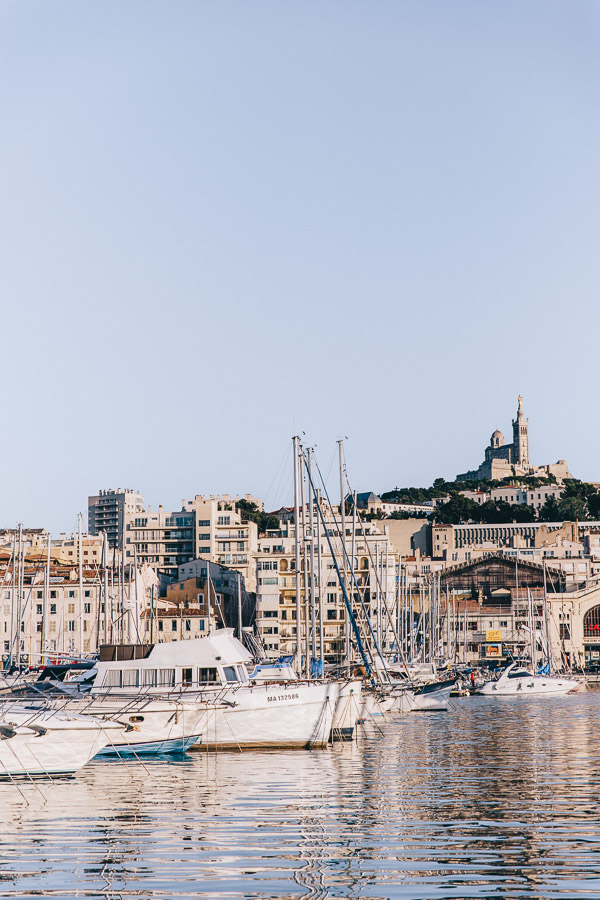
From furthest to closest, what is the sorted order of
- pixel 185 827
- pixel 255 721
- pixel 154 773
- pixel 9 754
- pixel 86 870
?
pixel 255 721 → pixel 154 773 → pixel 9 754 → pixel 185 827 → pixel 86 870

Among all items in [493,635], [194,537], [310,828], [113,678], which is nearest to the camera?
[310,828]

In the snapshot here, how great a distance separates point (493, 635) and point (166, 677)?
121514 millimetres

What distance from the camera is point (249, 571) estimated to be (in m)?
156

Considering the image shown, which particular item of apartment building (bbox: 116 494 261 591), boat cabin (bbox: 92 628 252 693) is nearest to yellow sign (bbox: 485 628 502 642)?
apartment building (bbox: 116 494 261 591)

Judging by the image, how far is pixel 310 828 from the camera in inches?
938

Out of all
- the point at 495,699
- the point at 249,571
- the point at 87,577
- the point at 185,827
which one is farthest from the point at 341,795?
the point at 249,571

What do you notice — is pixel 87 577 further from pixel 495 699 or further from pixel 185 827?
pixel 185 827

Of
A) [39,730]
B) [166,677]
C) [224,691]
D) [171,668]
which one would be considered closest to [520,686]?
[171,668]

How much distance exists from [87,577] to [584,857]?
326 ft

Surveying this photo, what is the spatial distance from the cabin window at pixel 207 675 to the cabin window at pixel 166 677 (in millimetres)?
981

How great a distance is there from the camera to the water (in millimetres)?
18781

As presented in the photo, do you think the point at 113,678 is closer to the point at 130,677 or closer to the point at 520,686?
the point at 130,677

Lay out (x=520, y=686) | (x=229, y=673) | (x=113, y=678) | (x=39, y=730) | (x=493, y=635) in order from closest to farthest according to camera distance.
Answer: (x=39, y=730) < (x=113, y=678) < (x=229, y=673) < (x=520, y=686) < (x=493, y=635)

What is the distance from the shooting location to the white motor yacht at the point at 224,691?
41.6 meters
